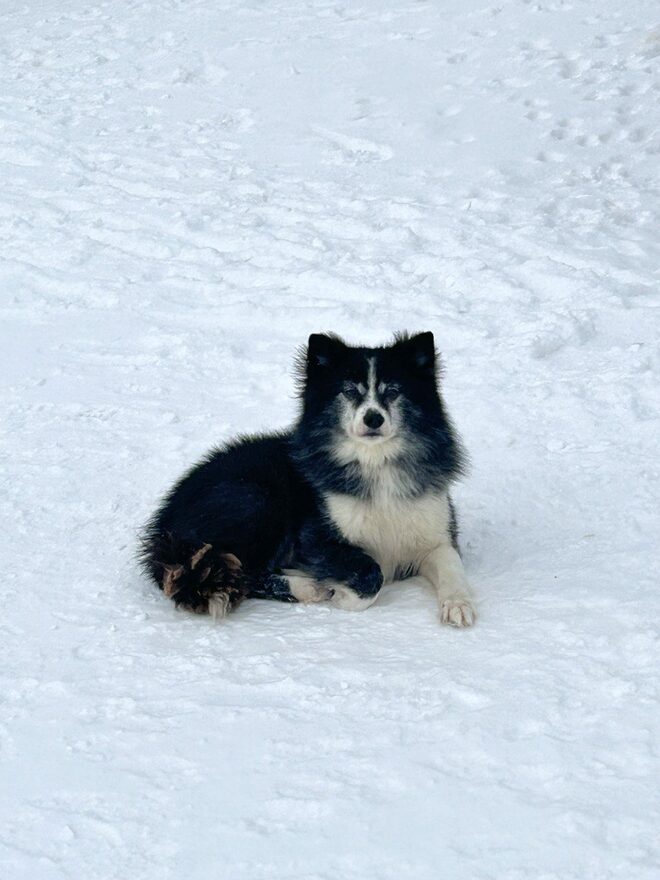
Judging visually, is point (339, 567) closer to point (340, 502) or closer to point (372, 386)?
point (340, 502)

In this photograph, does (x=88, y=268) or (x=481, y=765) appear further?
(x=88, y=268)

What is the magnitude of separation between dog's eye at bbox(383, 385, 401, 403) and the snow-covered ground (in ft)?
2.78

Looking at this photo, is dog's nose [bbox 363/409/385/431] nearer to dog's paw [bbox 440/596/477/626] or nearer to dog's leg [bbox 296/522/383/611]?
dog's leg [bbox 296/522/383/611]

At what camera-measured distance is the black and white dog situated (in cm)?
552

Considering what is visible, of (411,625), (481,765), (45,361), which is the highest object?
(481,765)

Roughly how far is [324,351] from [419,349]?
411 millimetres

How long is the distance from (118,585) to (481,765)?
2158 millimetres

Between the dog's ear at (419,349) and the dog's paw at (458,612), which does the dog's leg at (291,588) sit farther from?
the dog's ear at (419,349)

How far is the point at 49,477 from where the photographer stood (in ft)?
22.5

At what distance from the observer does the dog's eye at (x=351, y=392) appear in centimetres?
556

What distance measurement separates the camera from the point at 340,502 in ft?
18.6

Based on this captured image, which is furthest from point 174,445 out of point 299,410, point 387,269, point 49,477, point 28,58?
point 28,58

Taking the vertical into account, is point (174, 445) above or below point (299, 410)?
below

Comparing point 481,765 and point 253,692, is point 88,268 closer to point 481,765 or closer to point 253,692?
point 253,692
